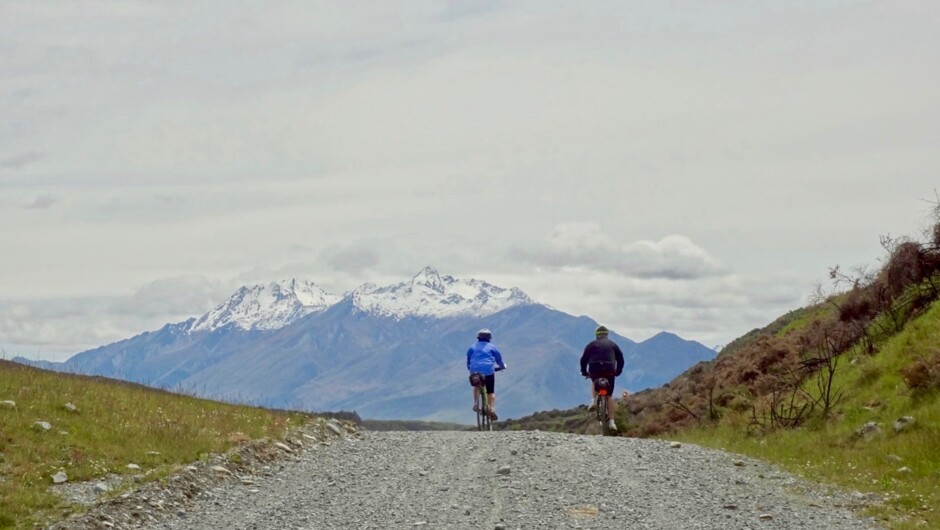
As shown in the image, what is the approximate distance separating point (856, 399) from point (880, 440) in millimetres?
3576

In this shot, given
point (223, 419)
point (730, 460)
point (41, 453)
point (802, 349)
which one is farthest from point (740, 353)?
point (41, 453)

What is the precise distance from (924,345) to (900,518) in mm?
10034

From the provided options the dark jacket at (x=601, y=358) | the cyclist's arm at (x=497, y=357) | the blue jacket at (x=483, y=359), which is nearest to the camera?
the dark jacket at (x=601, y=358)

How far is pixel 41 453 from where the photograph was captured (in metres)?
19.3

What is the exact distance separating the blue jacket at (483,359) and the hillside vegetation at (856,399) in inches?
230

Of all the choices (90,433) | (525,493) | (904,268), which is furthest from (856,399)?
(90,433)

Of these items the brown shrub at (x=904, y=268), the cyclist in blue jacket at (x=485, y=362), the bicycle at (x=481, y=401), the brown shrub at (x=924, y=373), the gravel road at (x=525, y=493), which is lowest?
the gravel road at (x=525, y=493)

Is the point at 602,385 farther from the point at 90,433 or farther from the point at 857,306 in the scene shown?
the point at 90,433

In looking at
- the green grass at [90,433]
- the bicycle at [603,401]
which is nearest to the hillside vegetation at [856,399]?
the bicycle at [603,401]

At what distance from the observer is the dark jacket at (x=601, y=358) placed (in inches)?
1196

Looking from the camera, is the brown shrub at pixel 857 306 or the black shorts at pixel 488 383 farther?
the black shorts at pixel 488 383

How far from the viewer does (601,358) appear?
3047 centimetres

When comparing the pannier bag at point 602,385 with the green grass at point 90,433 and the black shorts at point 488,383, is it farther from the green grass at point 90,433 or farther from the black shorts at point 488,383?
the green grass at point 90,433

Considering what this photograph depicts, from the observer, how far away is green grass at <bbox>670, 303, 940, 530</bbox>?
17.3 m
